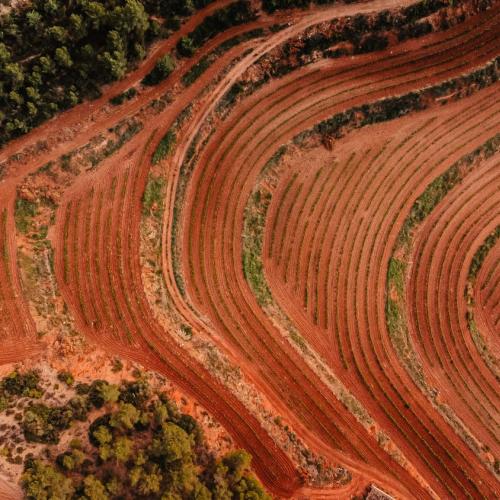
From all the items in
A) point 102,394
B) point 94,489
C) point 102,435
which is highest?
point 102,394

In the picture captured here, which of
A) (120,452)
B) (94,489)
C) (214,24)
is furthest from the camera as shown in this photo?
(214,24)

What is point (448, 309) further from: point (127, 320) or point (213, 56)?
point (213, 56)

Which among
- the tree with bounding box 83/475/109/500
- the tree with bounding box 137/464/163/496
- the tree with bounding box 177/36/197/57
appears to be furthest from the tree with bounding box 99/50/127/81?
the tree with bounding box 137/464/163/496

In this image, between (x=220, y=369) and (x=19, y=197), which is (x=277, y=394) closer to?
(x=220, y=369)

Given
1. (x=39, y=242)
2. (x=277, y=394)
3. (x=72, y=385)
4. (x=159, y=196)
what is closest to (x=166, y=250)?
(x=159, y=196)

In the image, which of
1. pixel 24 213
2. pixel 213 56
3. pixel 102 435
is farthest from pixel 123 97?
pixel 102 435

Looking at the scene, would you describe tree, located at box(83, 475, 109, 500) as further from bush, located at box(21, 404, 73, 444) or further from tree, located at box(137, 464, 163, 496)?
bush, located at box(21, 404, 73, 444)

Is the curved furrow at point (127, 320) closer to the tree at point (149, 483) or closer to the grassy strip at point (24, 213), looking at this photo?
the grassy strip at point (24, 213)
